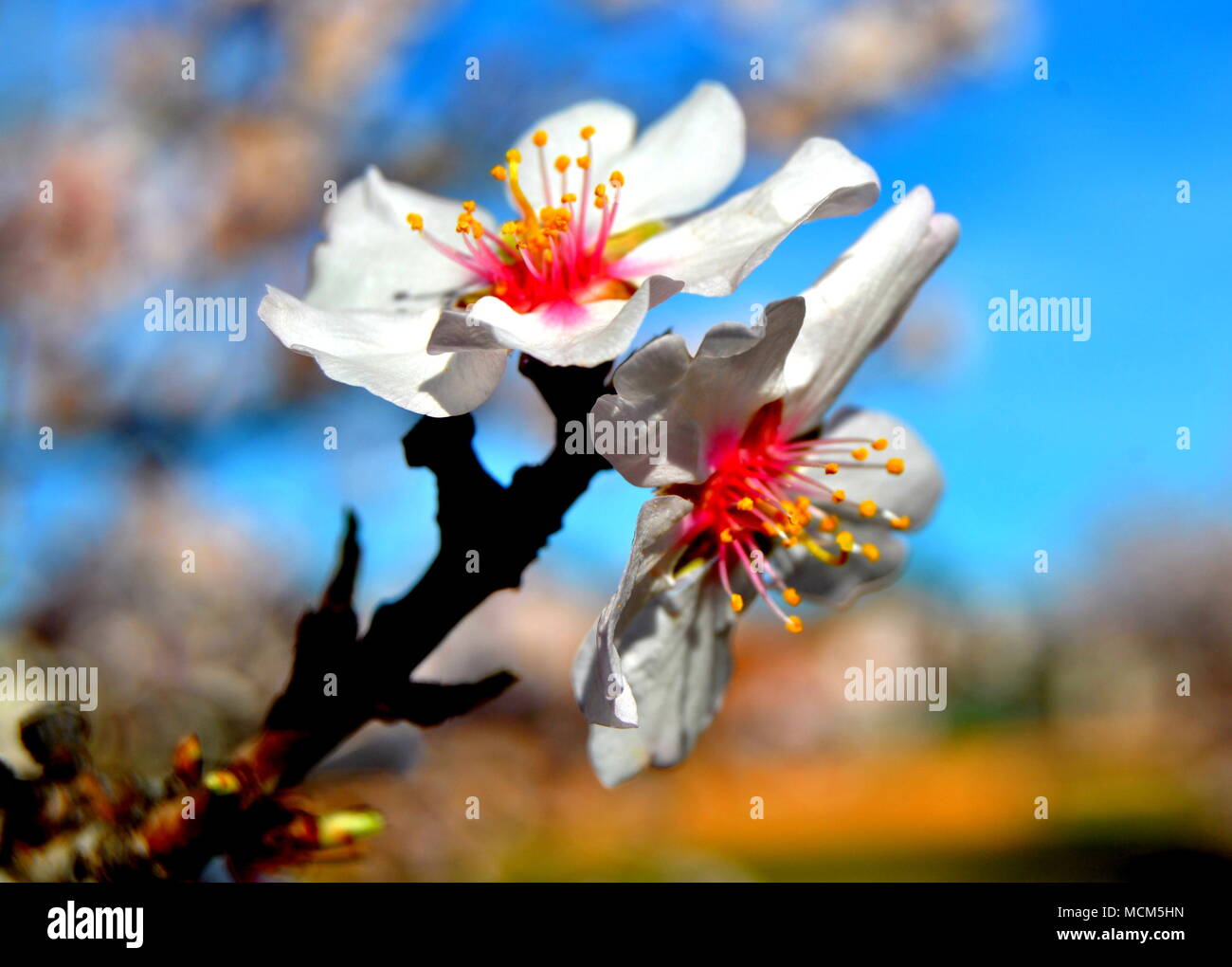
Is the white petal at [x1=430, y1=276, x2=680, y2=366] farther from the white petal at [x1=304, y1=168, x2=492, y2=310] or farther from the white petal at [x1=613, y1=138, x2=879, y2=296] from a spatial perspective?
the white petal at [x1=304, y1=168, x2=492, y2=310]

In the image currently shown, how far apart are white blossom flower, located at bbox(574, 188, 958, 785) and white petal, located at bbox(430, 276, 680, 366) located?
0.02 metres

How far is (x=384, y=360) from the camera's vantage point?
0.66 meters

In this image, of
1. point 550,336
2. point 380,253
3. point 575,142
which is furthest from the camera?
point 575,142

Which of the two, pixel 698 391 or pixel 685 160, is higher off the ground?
pixel 685 160

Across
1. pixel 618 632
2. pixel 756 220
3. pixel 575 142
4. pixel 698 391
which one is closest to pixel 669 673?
pixel 618 632

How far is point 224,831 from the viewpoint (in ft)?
2.30

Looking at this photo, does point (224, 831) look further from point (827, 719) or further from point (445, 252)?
point (827, 719)

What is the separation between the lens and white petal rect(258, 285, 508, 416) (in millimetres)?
613

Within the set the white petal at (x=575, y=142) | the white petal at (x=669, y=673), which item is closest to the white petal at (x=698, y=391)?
the white petal at (x=669, y=673)

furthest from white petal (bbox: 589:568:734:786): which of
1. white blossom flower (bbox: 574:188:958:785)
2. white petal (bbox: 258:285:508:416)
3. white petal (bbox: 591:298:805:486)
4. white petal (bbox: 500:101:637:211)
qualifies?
white petal (bbox: 500:101:637:211)

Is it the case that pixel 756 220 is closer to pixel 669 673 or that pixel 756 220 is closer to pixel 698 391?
pixel 698 391

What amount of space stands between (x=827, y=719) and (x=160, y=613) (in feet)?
18.5

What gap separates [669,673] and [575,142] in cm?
55

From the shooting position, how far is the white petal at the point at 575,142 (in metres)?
0.93
